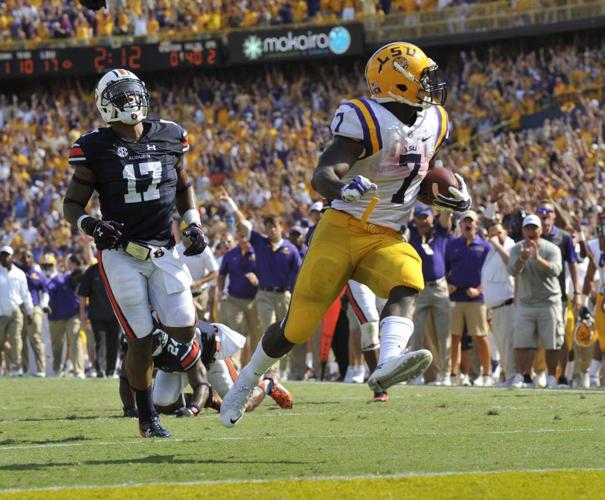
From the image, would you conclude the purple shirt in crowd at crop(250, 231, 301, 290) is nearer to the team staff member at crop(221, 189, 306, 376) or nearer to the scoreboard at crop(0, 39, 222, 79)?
the team staff member at crop(221, 189, 306, 376)

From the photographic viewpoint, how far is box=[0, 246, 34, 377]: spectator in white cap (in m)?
15.5

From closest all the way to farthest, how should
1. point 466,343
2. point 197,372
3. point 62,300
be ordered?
point 197,372
point 466,343
point 62,300

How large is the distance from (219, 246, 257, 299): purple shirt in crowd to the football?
747cm

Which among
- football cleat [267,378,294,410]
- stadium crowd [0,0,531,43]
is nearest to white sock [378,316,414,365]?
football cleat [267,378,294,410]

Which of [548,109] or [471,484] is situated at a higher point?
[471,484]

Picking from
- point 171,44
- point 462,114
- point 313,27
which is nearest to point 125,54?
point 171,44

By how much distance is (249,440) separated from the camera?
6422 mm

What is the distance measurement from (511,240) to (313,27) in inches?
669

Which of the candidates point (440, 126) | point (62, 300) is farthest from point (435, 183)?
point (62, 300)

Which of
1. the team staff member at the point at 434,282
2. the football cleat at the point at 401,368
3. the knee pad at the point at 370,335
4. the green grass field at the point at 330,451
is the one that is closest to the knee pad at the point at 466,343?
the team staff member at the point at 434,282

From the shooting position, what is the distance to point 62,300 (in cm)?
1623

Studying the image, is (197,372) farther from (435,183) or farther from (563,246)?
(563,246)

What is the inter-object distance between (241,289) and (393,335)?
802 centimetres

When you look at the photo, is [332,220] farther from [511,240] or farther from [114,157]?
[511,240]
